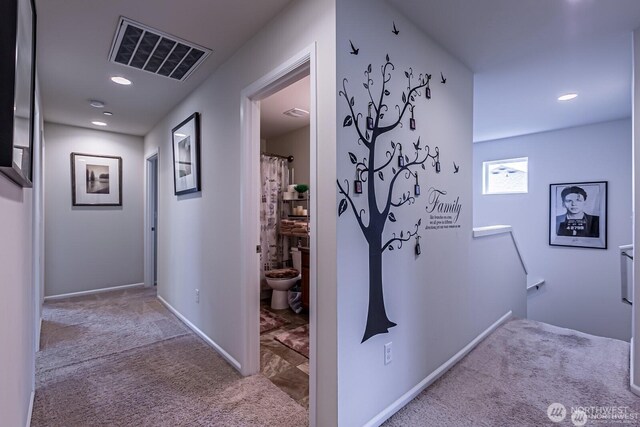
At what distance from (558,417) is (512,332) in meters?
Result: 1.28

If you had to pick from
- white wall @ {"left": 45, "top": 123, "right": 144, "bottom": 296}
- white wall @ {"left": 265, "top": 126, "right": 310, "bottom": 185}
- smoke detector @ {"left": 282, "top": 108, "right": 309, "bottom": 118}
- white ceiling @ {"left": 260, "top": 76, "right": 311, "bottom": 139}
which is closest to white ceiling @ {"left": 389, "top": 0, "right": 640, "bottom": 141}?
white ceiling @ {"left": 260, "top": 76, "right": 311, "bottom": 139}

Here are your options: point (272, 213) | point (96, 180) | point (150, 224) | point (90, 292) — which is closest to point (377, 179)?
point (272, 213)

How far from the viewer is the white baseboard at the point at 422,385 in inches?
67.6

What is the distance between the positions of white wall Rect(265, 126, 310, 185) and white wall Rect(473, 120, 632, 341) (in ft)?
10.4

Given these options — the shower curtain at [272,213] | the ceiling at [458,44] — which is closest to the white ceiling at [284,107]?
the shower curtain at [272,213]

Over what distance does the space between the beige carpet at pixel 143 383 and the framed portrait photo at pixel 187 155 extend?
1422 millimetres

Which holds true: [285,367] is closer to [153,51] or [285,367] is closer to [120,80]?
[153,51]

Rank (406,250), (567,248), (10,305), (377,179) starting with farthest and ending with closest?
(567,248), (406,250), (377,179), (10,305)

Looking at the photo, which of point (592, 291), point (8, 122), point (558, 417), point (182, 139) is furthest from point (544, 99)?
point (8, 122)

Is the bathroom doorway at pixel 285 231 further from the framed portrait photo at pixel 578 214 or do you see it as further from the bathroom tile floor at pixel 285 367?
the framed portrait photo at pixel 578 214

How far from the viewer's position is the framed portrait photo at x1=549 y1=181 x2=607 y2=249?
4.02 meters

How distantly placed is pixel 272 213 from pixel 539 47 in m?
3.24

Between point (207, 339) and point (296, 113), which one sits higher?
point (296, 113)

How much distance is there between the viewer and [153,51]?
7.33 ft
